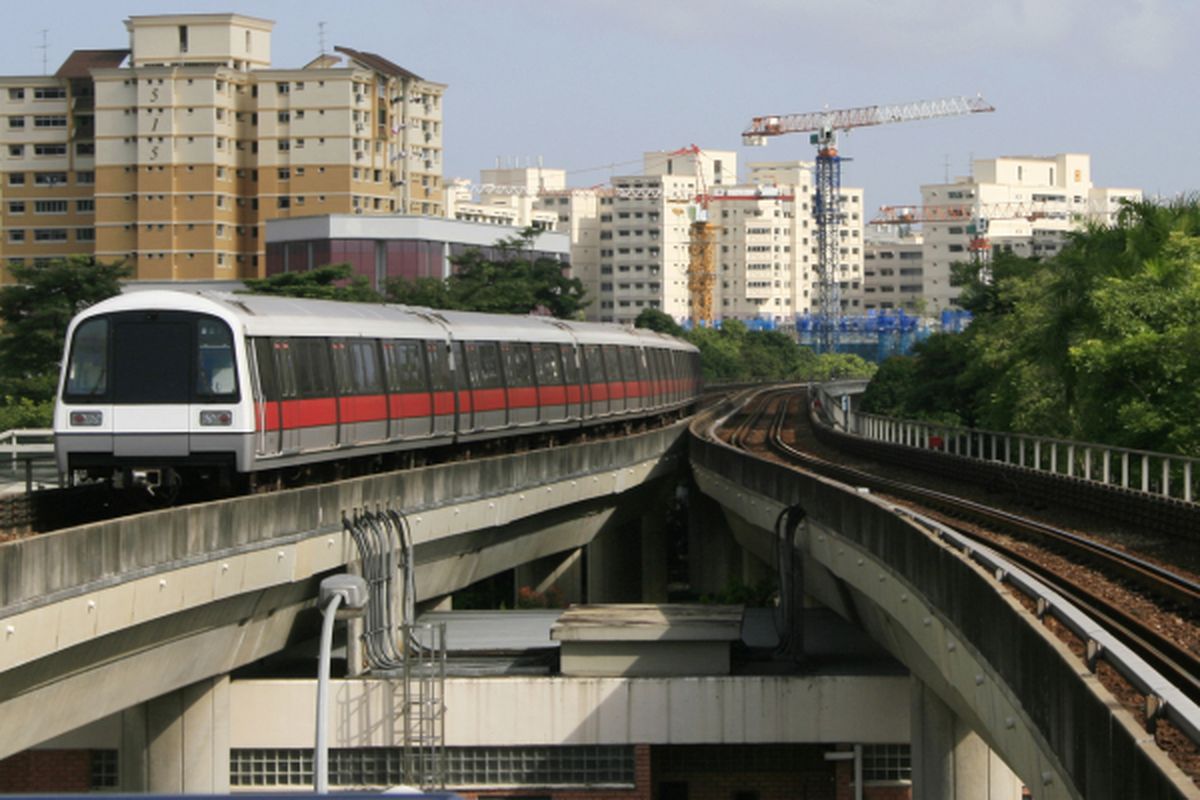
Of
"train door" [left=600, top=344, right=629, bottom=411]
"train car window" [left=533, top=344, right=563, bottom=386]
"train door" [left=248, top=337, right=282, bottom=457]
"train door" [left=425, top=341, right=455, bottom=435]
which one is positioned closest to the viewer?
"train door" [left=248, top=337, right=282, bottom=457]

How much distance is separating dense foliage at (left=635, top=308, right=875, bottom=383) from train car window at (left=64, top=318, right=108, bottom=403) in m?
130

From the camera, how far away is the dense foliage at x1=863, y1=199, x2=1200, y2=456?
118ft

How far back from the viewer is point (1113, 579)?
20.8 meters

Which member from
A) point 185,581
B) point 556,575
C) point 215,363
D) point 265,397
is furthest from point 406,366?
point 556,575

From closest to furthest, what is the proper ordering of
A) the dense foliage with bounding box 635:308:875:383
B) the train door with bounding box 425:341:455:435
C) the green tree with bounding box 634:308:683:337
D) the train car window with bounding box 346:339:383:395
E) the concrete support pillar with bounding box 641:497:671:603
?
the train car window with bounding box 346:339:383:395 < the train door with bounding box 425:341:455:435 < the concrete support pillar with bounding box 641:497:671:603 < the green tree with bounding box 634:308:683:337 < the dense foliage with bounding box 635:308:875:383

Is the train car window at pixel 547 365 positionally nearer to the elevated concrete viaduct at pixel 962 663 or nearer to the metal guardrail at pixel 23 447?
the elevated concrete viaduct at pixel 962 663

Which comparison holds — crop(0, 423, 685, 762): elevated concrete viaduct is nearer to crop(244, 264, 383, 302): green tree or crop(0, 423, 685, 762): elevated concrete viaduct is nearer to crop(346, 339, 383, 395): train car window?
crop(346, 339, 383, 395): train car window

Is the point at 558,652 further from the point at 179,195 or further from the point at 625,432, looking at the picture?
the point at 179,195

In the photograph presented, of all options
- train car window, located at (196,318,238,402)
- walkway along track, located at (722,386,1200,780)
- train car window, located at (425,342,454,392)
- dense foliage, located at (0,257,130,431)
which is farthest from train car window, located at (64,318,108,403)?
dense foliage, located at (0,257,130,431)

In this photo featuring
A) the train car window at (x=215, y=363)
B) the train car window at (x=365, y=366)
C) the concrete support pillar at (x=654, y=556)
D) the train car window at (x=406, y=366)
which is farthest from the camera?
the concrete support pillar at (x=654, y=556)

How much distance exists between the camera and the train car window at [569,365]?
4281 centimetres

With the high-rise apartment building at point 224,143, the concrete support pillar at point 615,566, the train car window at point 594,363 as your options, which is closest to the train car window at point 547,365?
the train car window at point 594,363

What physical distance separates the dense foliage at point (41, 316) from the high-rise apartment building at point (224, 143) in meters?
57.6

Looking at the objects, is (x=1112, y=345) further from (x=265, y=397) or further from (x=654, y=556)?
(x=654, y=556)
